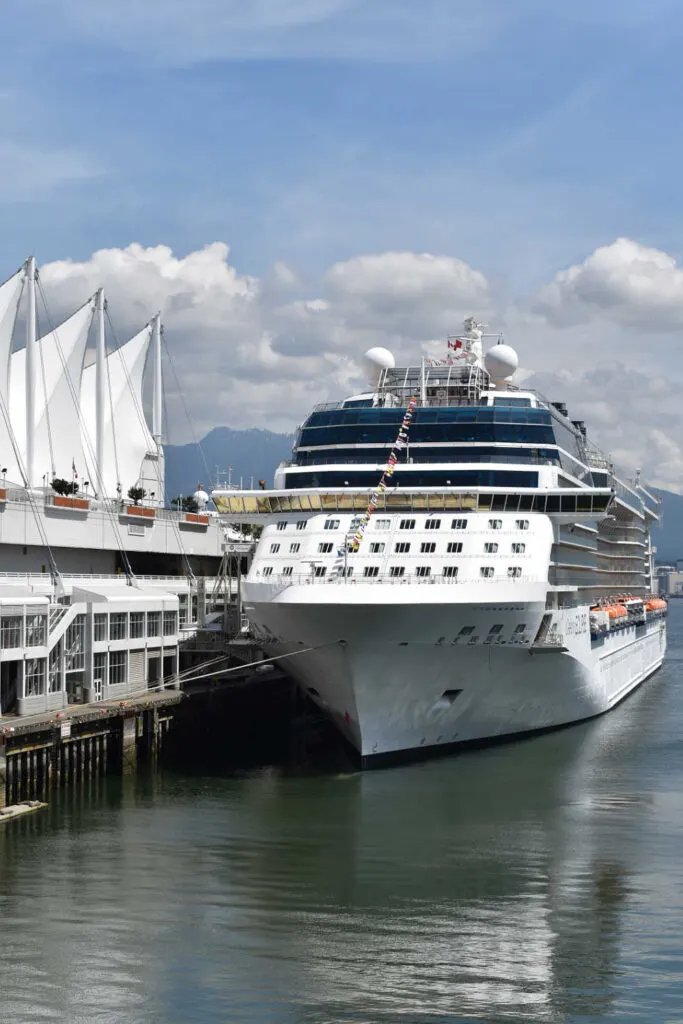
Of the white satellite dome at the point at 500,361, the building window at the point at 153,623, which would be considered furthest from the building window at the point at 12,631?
the white satellite dome at the point at 500,361

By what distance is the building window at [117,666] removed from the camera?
44.4 meters

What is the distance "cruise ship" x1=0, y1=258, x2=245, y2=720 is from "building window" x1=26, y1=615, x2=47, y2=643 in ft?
0.16

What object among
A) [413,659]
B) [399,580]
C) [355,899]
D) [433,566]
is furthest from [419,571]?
[355,899]

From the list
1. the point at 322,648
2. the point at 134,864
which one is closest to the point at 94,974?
the point at 134,864

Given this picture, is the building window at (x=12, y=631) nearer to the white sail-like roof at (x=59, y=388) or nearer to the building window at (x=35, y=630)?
the building window at (x=35, y=630)

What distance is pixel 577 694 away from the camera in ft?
159

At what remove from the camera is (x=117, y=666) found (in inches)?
1766

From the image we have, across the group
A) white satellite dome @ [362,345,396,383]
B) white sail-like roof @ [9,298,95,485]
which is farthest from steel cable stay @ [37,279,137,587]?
A: white satellite dome @ [362,345,396,383]

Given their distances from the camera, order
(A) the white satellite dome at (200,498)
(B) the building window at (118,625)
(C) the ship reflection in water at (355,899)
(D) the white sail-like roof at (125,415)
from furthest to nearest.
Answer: (A) the white satellite dome at (200,498) < (D) the white sail-like roof at (125,415) < (B) the building window at (118,625) < (C) the ship reflection in water at (355,899)

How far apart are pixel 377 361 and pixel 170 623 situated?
15.7m

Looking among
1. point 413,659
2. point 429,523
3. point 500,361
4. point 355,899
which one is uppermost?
point 500,361

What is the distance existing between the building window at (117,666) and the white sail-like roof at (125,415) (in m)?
34.1

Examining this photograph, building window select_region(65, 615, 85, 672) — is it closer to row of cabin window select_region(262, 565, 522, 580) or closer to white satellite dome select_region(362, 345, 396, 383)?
row of cabin window select_region(262, 565, 522, 580)

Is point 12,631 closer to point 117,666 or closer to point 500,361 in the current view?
point 117,666
